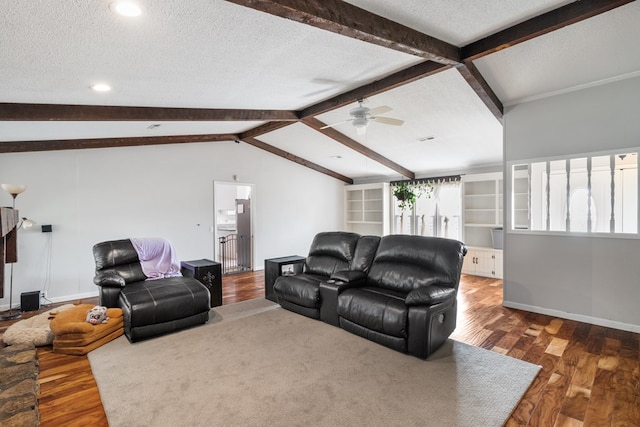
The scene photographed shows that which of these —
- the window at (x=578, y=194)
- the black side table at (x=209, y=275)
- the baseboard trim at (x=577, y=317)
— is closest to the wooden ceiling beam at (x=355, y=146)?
the window at (x=578, y=194)

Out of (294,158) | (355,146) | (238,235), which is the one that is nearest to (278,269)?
(355,146)

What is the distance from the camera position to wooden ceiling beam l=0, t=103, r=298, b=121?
3.24 metres

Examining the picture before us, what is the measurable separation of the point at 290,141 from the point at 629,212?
228 inches

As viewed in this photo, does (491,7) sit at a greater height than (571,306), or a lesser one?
greater

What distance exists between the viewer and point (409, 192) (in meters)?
7.53

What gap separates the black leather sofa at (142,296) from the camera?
3377mm

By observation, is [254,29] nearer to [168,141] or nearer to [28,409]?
[28,409]

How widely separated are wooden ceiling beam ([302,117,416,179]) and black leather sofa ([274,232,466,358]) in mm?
2114

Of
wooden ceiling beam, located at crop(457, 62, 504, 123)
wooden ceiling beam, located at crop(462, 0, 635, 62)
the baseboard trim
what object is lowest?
the baseboard trim

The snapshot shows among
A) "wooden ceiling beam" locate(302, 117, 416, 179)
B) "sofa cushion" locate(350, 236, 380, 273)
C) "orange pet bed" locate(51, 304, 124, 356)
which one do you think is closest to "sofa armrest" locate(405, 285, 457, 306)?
"sofa cushion" locate(350, 236, 380, 273)

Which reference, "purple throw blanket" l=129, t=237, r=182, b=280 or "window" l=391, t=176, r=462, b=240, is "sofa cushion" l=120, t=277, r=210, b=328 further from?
"window" l=391, t=176, r=462, b=240

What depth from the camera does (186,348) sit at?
126 inches

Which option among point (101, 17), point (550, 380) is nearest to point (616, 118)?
point (550, 380)

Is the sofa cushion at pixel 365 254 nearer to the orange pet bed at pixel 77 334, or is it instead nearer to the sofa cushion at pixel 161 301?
the sofa cushion at pixel 161 301
